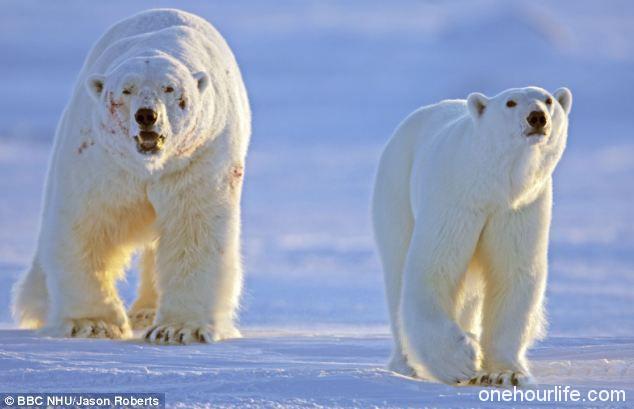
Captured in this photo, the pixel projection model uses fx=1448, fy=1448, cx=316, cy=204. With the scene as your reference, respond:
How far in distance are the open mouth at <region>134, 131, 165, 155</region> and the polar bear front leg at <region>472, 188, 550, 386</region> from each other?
231 cm

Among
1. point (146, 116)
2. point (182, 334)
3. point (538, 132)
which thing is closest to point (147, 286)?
point (182, 334)

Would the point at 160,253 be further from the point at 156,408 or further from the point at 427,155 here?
the point at 156,408

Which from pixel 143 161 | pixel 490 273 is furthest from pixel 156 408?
pixel 143 161

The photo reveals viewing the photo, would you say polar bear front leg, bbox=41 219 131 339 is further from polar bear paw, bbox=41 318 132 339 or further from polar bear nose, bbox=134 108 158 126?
polar bear nose, bbox=134 108 158 126

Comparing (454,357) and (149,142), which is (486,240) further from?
(149,142)

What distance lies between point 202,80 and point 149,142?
2.33ft

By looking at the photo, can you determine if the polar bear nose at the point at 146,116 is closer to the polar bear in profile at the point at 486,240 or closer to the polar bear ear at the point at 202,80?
the polar bear ear at the point at 202,80

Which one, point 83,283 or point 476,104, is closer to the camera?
point 476,104

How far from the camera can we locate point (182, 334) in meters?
9.14

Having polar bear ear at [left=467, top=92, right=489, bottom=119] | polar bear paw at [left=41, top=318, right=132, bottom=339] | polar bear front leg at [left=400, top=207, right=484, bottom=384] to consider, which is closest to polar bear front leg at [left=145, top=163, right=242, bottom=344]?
polar bear paw at [left=41, top=318, right=132, bottom=339]

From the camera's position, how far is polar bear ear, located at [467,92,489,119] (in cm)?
725

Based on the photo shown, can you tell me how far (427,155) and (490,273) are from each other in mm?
739

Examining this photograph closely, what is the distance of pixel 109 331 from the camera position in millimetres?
9312

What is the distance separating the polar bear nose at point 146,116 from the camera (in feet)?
28.1
